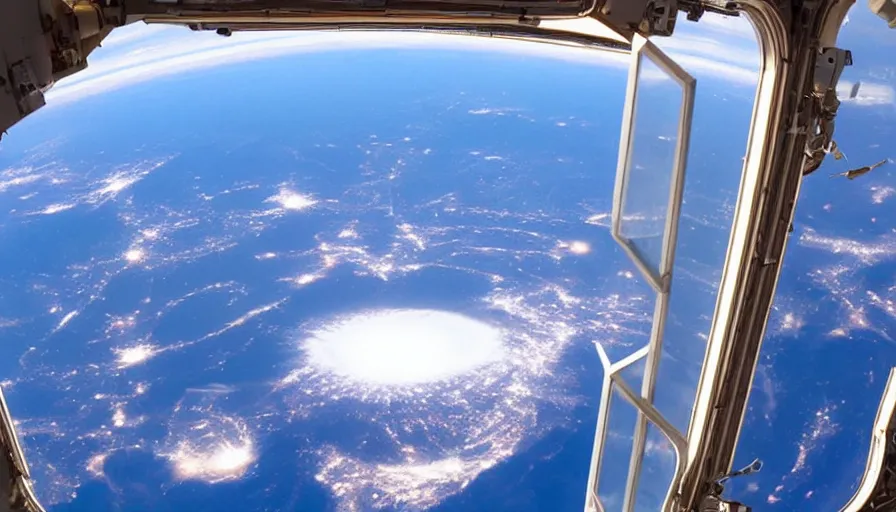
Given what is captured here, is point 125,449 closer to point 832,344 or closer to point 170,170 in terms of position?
point 170,170

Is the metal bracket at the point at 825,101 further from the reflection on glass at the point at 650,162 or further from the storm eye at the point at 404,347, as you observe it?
the storm eye at the point at 404,347

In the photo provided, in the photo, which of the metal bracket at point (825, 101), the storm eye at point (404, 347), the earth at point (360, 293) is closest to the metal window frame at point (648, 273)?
the metal bracket at point (825, 101)

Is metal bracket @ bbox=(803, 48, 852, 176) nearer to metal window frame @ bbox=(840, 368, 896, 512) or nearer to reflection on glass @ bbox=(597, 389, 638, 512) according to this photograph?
metal window frame @ bbox=(840, 368, 896, 512)

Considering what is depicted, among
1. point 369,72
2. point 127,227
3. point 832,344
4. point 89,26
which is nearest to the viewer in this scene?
point 89,26

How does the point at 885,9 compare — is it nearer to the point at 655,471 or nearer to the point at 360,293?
the point at 655,471

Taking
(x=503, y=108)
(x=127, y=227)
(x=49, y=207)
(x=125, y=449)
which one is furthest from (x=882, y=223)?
(x=49, y=207)

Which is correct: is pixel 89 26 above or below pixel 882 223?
above

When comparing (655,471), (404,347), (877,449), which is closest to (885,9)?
(877,449)
